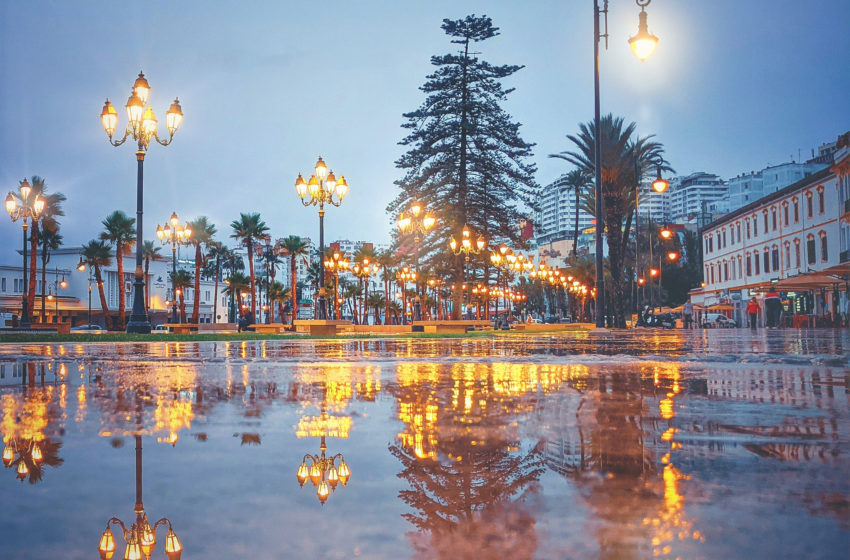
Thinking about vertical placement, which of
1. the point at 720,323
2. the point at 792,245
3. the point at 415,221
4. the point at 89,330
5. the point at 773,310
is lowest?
the point at 720,323

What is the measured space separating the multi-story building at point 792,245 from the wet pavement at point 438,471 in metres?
38.5

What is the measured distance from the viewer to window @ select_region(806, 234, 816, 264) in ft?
184

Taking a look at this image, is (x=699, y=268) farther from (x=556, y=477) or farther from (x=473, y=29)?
(x=556, y=477)

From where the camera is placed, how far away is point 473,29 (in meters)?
50.6

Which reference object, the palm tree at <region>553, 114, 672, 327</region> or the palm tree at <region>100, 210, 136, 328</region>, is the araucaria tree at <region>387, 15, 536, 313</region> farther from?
the palm tree at <region>100, 210, 136, 328</region>

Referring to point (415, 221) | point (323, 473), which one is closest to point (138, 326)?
point (415, 221)

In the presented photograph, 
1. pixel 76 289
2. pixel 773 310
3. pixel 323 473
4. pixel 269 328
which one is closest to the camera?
pixel 323 473

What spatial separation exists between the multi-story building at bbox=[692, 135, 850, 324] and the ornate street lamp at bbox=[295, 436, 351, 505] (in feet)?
133

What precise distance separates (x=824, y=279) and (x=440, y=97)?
86.4 feet

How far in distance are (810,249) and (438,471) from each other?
6124 centimetres

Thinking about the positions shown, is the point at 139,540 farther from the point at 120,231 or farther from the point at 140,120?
the point at 120,231

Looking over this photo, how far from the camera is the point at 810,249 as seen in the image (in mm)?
56688

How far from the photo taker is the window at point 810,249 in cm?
5612

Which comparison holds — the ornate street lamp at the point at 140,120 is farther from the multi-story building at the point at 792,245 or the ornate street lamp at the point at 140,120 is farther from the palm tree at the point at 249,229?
the palm tree at the point at 249,229
